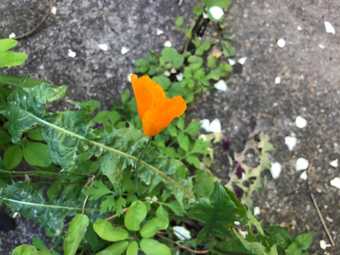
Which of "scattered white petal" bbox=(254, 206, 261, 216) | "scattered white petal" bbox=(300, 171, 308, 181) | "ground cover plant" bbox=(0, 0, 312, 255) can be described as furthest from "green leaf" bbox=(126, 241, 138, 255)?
"scattered white petal" bbox=(300, 171, 308, 181)

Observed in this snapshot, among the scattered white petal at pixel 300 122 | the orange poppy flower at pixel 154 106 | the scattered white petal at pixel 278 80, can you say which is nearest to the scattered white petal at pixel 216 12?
the scattered white petal at pixel 278 80

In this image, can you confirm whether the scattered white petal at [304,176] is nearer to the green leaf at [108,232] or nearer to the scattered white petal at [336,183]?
the scattered white petal at [336,183]

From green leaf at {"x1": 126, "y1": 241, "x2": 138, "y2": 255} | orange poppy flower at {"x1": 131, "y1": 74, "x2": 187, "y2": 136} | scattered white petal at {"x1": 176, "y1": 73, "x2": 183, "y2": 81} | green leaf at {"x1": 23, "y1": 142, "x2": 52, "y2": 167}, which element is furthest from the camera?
scattered white petal at {"x1": 176, "y1": 73, "x2": 183, "y2": 81}

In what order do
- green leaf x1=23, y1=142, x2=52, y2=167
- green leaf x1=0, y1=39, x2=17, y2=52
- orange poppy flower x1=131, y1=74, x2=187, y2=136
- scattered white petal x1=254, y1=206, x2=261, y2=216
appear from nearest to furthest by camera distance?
orange poppy flower x1=131, y1=74, x2=187, y2=136
green leaf x1=0, y1=39, x2=17, y2=52
green leaf x1=23, y1=142, x2=52, y2=167
scattered white petal x1=254, y1=206, x2=261, y2=216

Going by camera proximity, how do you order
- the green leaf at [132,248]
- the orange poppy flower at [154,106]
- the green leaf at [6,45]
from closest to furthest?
the orange poppy flower at [154,106]
the green leaf at [132,248]
the green leaf at [6,45]

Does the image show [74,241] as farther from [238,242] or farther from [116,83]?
[116,83]

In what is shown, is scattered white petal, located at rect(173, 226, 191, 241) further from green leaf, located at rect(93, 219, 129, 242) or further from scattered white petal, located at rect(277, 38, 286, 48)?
scattered white petal, located at rect(277, 38, 286, 48)

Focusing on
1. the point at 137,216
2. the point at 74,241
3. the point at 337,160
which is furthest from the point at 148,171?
the point at 337,160

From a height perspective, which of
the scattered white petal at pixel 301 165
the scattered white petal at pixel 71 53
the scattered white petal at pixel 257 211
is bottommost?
A: the scattered white petal at pixel 257 211
